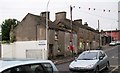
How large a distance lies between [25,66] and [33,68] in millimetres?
300

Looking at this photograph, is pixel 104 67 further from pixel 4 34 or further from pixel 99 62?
pixel 4 34

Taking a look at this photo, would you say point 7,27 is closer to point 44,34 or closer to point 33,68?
point 44,34

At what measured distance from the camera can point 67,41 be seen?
54594 mm

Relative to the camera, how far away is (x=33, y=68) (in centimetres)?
637

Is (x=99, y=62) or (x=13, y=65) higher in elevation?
(x=13, y=65)

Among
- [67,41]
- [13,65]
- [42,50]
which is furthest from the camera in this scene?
[67,41]

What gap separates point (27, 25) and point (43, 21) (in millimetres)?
2745

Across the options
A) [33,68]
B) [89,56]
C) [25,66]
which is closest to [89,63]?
[89,56]

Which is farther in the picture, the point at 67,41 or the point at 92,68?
the point at 67,41

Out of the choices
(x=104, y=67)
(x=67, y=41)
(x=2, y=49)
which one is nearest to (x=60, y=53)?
(x=67, y=41)

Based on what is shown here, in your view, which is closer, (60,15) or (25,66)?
(25,66)

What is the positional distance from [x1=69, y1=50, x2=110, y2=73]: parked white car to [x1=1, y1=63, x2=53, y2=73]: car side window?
1051 centimetres

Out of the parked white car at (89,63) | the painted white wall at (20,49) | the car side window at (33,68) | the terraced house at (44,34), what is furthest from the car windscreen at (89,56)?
the terraced house at (44,34)

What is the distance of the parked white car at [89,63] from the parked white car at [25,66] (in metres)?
10.4
